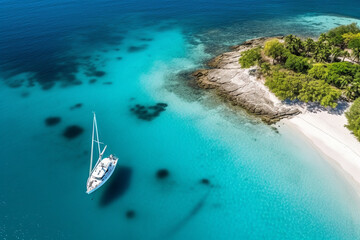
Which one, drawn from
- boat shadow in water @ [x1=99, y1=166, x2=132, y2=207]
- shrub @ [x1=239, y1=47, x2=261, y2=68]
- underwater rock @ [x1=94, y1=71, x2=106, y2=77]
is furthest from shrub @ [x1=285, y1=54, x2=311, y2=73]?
underwater rock @ [x1=94, y1=71, x2=106, y2=77]

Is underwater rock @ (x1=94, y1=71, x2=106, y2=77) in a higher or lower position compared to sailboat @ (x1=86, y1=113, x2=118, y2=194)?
higher

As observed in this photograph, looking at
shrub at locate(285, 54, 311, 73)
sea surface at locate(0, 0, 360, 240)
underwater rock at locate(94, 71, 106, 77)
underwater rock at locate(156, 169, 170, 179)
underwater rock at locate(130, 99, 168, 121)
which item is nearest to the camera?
sea surface at locate(0, 0, 360, 240)

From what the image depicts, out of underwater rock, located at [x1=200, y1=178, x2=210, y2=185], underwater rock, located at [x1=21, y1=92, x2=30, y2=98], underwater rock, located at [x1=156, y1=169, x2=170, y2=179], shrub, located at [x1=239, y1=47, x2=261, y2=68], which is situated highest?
shrub, located at [x1=239, y1=47, x2=261, y2=68]

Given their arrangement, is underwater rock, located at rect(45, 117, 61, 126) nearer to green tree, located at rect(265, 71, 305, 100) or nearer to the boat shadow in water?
the boat shadow in water

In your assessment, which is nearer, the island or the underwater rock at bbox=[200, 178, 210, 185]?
the underwater rock at bbox=[200, 178, 210, 185]

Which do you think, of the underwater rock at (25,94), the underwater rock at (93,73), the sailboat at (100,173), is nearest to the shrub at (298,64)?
the sailboat at (100,173)

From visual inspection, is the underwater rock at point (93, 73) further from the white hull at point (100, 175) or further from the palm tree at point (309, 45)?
the palm tree at point (309, 45)
